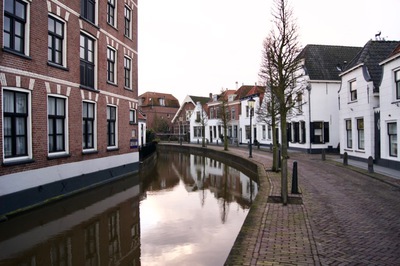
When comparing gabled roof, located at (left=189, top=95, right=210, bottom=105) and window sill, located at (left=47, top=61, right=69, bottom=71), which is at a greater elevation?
gabled roof, located at (left=189, top=95, right=210, bottom=105)

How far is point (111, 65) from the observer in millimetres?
16391

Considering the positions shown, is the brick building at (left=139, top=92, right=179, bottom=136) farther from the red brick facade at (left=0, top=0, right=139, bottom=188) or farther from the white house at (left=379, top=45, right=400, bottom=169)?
the white house at (left=379, top=45, right=400, bottom=169)

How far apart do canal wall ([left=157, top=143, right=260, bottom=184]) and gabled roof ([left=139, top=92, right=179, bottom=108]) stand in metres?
24.8

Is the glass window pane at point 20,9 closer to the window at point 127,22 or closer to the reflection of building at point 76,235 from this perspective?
the reflection of building at point 76,235

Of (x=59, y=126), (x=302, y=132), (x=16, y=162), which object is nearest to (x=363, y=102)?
(x=302, y=132)

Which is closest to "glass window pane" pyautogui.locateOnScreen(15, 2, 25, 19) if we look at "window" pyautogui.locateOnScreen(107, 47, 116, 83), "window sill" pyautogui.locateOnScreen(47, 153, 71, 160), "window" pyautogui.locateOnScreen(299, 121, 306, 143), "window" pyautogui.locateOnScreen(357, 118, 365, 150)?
"window sill" pyautogui.locateOnScreen(47, 153, 71, 160)

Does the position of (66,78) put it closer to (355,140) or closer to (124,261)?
(124,261)

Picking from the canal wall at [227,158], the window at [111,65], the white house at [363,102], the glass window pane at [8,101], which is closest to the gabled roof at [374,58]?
the white house at [363,102]

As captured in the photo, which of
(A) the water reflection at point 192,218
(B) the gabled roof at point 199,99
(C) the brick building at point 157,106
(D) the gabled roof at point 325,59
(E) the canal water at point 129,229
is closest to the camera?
(E) the canal water at point 129,229

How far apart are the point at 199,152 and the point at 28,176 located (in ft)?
88.4

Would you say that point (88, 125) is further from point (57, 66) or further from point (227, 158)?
point (227, 158)

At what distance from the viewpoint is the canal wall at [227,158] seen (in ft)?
61.2

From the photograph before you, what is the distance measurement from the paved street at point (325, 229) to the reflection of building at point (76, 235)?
8.13ft

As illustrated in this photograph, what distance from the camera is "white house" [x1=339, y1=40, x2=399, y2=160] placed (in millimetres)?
17984
